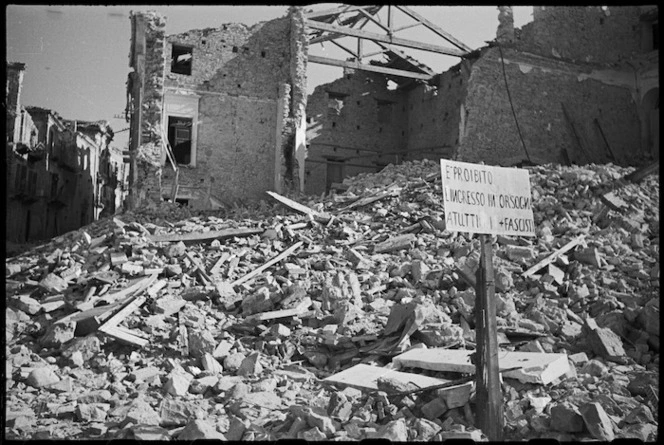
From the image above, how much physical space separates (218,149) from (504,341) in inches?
532

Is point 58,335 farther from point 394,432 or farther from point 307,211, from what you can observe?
point 307,211

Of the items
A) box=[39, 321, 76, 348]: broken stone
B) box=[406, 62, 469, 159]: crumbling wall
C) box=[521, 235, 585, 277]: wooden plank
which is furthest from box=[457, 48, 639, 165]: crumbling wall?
box=[39, 321, 76, 348]: broken stone

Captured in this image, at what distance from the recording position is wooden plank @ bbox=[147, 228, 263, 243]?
1157 cm

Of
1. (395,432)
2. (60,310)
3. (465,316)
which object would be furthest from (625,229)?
(60,310)

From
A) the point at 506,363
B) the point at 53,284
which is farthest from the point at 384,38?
the point at 506,363

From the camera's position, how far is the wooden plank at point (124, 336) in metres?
7.43

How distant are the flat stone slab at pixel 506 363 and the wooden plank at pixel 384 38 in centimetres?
1558

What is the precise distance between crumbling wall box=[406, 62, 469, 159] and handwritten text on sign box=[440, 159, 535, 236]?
1551 cm

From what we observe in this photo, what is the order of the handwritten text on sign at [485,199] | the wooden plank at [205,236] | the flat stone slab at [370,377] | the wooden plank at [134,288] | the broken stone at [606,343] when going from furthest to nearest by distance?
1. the wooden plank at [205,236]
2. the wooden plank at [134,288]
3. the broken stone at [606,343]
4. the flat stone slab at [370,377]
5. the handwritten text on sign at [485,199]

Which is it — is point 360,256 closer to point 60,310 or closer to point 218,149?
point 60,310

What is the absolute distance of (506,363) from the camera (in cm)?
562

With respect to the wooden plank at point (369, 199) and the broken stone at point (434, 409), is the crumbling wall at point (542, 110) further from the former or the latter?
the broken stone at point (434, 409)

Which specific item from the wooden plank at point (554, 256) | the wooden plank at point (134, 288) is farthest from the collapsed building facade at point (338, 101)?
the wooden plank at point (554, 256)

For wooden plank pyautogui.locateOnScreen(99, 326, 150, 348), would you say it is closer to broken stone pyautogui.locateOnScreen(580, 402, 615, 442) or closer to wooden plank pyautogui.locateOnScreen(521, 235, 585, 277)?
broken stone pyautogui.locateOnScreen(580, 402, 615, 442)
